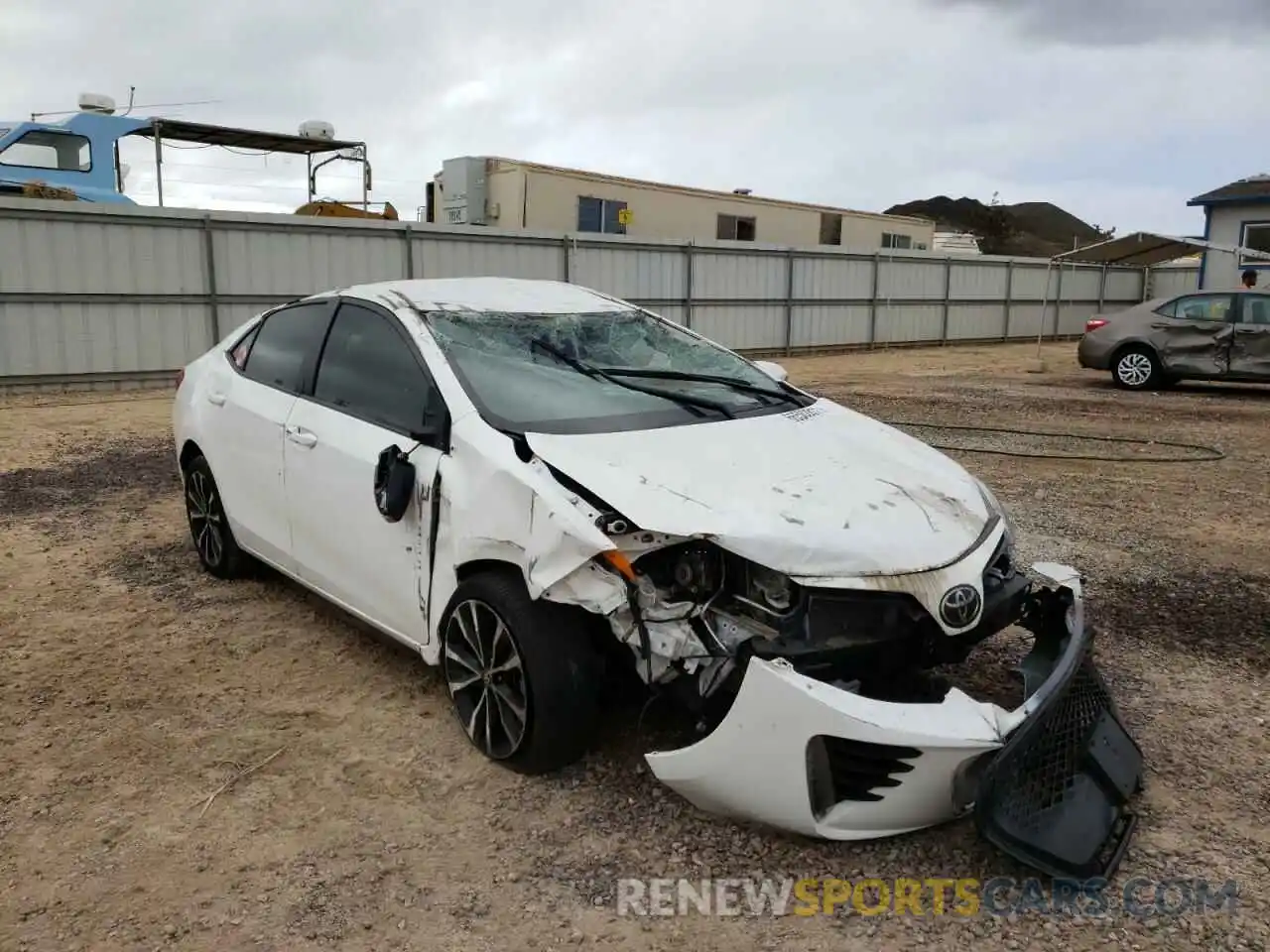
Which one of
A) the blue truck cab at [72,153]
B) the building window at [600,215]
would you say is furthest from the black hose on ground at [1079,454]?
the blue truck cab at [72,153]

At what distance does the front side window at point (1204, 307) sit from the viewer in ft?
42.7

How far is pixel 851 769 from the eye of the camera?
2559mm

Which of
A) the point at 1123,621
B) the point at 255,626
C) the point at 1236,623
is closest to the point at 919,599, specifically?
the point at 1123,621

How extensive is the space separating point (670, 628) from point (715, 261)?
16.7 meters

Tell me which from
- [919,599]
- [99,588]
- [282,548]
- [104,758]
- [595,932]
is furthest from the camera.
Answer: [99,588]

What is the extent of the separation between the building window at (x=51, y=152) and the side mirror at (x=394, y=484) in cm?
1434

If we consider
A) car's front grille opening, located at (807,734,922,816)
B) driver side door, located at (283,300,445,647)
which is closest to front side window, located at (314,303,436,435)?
driver side door, located at (283,300,445,647)

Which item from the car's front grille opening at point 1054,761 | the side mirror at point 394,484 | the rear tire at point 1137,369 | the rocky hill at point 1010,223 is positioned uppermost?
the rocky hill at point 1010,223

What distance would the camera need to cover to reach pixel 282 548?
418 centimetres

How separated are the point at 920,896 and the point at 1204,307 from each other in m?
13.1

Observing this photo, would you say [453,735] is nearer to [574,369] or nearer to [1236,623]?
[574,369]

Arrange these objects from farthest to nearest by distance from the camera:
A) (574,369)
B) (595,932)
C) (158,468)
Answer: (158,468) < (574,369) < (595,932)

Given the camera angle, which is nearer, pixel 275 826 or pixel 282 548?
pixel 275 826

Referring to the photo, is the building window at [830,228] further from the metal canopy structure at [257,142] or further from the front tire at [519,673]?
the front tire at [519,673]
